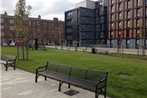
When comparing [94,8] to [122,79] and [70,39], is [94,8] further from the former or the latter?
[122,79]

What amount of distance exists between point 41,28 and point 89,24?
111ft

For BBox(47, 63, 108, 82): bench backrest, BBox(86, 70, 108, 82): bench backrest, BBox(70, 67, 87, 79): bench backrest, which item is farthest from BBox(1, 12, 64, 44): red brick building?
BBox(86, 70, 108, 82): bench backrest

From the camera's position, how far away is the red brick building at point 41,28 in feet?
312

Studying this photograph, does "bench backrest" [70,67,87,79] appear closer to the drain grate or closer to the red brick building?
the drain grate

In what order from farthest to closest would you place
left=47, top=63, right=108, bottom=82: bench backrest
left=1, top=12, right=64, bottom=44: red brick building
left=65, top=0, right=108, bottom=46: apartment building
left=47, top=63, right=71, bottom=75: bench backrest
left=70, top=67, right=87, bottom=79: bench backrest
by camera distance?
left=1, top=12, right=64, bottom=44: red brick building, left=65, top=0, right=108, bottom=46: apartment building, left=47, top=63, right=71, bottom=75: bench backrest, left=70, top=67, right=87, bottom=79: bench backrest, left=47, top=63, right=108, bottom=82: bench backrest

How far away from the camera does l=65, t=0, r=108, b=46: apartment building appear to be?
76.1 m

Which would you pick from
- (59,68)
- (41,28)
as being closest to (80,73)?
(59,68)

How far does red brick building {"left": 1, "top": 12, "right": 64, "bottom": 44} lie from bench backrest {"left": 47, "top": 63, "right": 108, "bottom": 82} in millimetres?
83821

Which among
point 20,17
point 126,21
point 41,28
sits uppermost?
point 41,28

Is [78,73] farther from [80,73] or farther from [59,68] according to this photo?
[59,68]

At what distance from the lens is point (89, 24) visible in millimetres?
79562

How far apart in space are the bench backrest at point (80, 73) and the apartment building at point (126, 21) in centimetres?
4949

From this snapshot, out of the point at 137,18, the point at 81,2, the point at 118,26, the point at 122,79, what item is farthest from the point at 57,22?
the point at 122,79

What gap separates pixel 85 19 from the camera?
78.6 m
